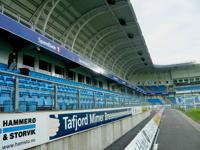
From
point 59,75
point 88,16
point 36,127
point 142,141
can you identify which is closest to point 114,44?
point 88,16

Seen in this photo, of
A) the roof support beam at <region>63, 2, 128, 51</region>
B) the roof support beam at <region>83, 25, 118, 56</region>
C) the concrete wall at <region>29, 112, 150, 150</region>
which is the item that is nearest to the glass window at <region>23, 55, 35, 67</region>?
the roof support beam at <region>63, 2, 128, 51</region>

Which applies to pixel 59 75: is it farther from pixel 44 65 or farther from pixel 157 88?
pixel 157 88

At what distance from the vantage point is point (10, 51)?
34.0ft

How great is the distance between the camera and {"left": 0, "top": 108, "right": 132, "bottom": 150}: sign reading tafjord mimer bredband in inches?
145

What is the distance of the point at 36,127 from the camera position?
4.41 m

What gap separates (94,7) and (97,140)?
11.6 m

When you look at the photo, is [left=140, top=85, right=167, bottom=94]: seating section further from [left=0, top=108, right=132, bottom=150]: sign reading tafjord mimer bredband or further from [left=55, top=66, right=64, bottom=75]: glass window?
[left=0, top=108, right=132, bottom=150]: sign reading tafjord mimer bredband

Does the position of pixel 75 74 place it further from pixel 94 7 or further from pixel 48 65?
pixel 94 7

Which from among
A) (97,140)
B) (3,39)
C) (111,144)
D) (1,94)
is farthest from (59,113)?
(3,39)

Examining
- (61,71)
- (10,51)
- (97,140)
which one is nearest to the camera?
(97,140)

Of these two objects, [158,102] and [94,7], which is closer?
[94,7]

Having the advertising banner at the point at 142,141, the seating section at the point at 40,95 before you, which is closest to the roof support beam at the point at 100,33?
the seating section at the point at 40,95

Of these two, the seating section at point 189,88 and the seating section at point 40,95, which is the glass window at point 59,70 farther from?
the seating section at point 189,88

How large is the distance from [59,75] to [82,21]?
555cm
